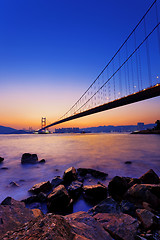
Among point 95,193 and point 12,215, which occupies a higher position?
point 12,215

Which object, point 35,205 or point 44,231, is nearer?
point 44,231

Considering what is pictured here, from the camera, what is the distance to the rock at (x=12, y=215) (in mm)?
1188

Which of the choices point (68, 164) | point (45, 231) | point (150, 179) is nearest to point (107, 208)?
point (45, 231)

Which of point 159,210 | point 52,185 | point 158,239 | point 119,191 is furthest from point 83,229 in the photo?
point 52,185

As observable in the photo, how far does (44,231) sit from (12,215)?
0.89 m

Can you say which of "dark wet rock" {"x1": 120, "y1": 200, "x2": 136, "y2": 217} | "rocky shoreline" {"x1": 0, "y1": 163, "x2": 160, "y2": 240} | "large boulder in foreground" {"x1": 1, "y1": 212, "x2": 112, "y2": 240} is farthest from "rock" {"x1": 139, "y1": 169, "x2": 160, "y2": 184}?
"large boulder in foreground" {"x1": 1, "y1": 212, "x2": 112, "y2": 240}

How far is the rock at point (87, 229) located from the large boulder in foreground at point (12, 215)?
1.92ft

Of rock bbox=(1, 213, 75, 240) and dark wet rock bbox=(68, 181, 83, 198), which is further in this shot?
dark wet rock bbox=(68, 181, 83, 198)

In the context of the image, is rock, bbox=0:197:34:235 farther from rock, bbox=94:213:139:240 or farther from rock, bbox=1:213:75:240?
rock, bbox=94:213:139:240

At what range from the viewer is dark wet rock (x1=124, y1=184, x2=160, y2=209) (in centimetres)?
179

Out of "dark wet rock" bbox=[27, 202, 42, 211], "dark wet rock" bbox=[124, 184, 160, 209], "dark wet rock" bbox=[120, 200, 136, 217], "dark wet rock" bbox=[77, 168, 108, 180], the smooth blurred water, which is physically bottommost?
the smooth blurred water

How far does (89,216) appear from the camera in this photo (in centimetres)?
141

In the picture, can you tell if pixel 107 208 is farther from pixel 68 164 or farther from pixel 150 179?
pixel 68 164

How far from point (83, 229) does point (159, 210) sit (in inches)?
48.7
